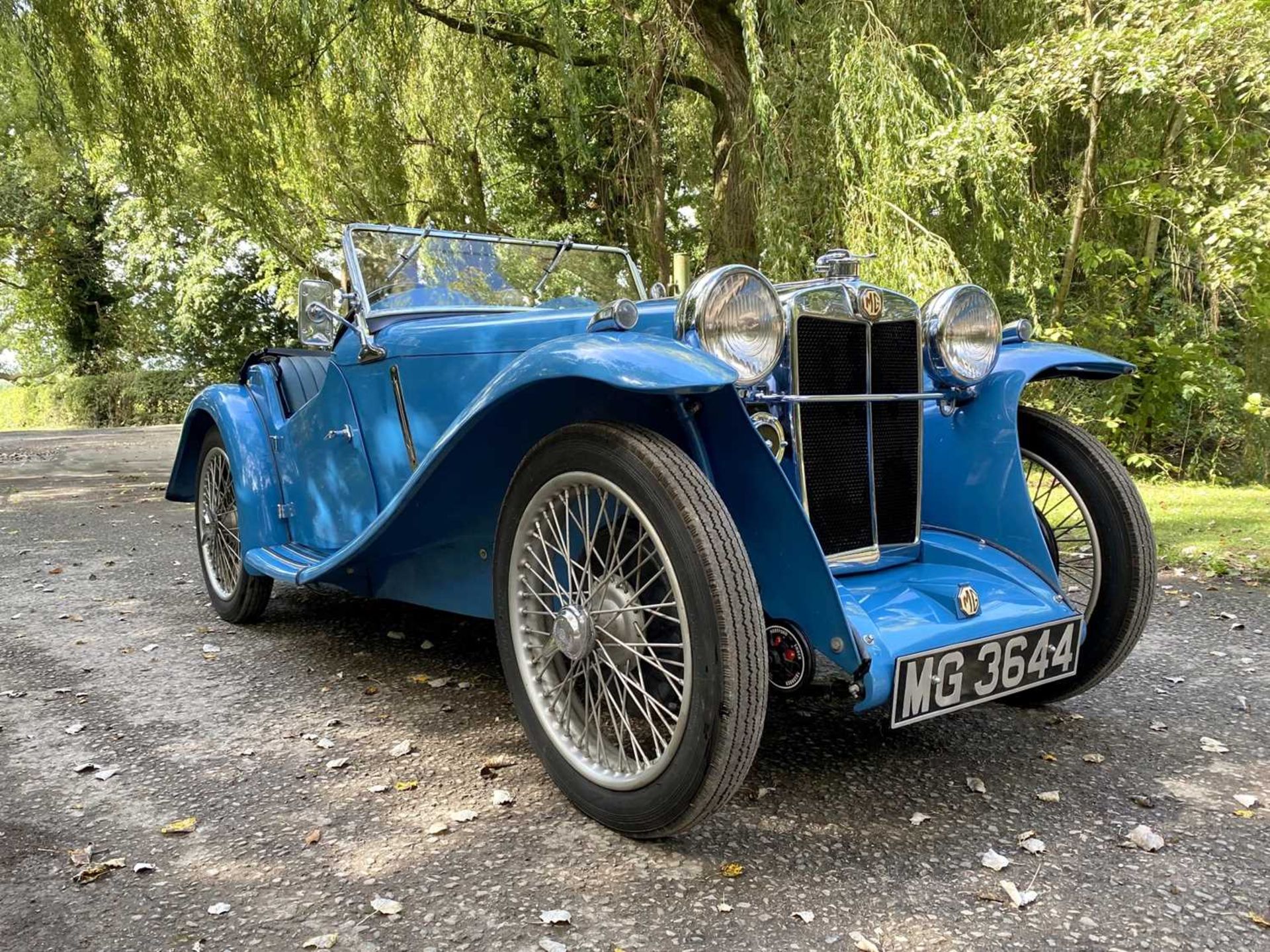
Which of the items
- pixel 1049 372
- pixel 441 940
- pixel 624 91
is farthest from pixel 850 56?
pixel 441 940

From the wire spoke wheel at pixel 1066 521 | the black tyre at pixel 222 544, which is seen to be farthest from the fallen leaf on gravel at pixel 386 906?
the black tyre at pixel 222 544

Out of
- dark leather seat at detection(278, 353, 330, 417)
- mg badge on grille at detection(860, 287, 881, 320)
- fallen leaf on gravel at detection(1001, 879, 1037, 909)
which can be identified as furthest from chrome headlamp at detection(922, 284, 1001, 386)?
dark leather seat at detection(278, 353, 330, 417)

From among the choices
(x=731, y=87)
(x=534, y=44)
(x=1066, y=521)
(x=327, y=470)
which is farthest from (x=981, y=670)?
(x=534, y=44)

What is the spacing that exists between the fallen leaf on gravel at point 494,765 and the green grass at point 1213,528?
3702 millimetres

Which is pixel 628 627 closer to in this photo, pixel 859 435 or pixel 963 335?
pixel 859 435

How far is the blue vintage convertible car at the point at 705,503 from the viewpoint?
2.16 meters

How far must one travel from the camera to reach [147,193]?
23.1 ft

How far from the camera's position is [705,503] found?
2.08 metres

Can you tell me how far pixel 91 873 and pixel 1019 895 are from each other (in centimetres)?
212

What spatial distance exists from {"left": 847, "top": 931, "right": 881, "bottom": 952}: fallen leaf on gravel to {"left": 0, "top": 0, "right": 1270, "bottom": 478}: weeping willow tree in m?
3.43

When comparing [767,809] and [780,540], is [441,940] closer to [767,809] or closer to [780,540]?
[767,809]

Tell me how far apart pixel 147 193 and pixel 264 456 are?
400 cm

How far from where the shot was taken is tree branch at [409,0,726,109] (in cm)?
866

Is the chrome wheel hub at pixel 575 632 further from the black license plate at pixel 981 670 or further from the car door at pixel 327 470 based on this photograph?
the car door at pixel 327 470
